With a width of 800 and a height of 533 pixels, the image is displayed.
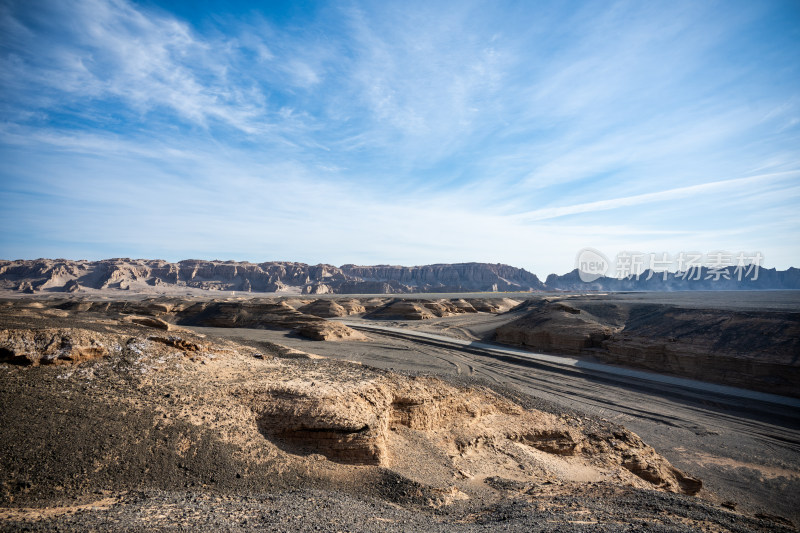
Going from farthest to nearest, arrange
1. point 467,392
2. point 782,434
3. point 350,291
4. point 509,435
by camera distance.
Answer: point 350,291
point 782,434
point 467,392
point 509,435

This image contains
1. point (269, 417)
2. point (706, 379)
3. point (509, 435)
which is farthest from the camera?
point (706, 379)

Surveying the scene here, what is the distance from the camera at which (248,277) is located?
151500 mm

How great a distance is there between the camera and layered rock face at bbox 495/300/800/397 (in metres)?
19.9

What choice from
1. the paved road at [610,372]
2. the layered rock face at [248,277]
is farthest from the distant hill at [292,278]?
the paved road at [610,372]

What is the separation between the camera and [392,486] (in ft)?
24.4

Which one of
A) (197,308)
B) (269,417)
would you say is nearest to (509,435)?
(269,417)

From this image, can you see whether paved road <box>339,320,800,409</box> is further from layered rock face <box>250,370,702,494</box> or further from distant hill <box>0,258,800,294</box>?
distant hill <box>0,258,800,294</box>

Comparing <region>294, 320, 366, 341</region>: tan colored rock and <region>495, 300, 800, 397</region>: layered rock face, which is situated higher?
<region>495, 300, 800, 397</region>: layered rock face

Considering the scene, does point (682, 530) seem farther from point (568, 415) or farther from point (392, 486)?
point (568, 415)

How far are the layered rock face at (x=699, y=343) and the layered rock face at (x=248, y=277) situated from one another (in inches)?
4405

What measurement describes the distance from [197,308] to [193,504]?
1634 inches

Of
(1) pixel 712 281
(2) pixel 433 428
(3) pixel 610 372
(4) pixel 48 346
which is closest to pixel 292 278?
(3) pixel 610 372

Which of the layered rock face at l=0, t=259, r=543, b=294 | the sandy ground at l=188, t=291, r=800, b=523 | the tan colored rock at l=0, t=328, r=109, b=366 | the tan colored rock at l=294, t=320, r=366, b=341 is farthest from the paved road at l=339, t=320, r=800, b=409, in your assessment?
the layered rock face at l=0, t=259, r=543, b=294

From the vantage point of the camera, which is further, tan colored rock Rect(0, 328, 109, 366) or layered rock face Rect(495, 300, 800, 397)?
layered rock face Rect(495, 300, 800, 397)
